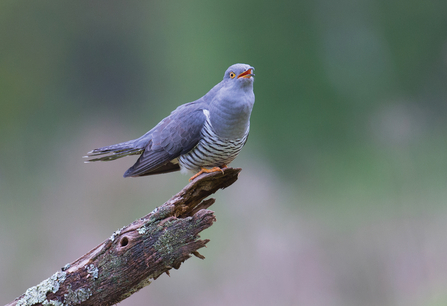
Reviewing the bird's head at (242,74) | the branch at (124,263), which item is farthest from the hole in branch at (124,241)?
the bird's head at (242,74)

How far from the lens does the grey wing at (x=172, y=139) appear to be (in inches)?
77.4

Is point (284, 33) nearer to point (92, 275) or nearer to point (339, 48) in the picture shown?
point (339, 48)

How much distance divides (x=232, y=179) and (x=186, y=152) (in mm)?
297

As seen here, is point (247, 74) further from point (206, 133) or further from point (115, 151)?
point (115, 151)

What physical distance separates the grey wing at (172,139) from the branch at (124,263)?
55cm

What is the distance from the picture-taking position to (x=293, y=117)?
3.19 meters

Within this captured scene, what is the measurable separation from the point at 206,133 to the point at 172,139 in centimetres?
21

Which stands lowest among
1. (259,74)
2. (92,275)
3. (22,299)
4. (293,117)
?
(92,275)

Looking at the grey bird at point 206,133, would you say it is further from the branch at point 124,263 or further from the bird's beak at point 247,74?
the branch at point 124,263

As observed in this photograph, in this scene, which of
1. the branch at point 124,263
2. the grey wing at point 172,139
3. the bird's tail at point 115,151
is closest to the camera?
the branch at point 124,263

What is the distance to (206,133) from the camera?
1937 mm

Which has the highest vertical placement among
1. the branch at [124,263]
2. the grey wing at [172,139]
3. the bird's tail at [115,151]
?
the bird's tail at [115,151]

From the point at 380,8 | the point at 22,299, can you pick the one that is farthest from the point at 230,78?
the point at 380,8

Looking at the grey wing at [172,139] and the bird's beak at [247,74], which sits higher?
the grey wing at [172,139]
